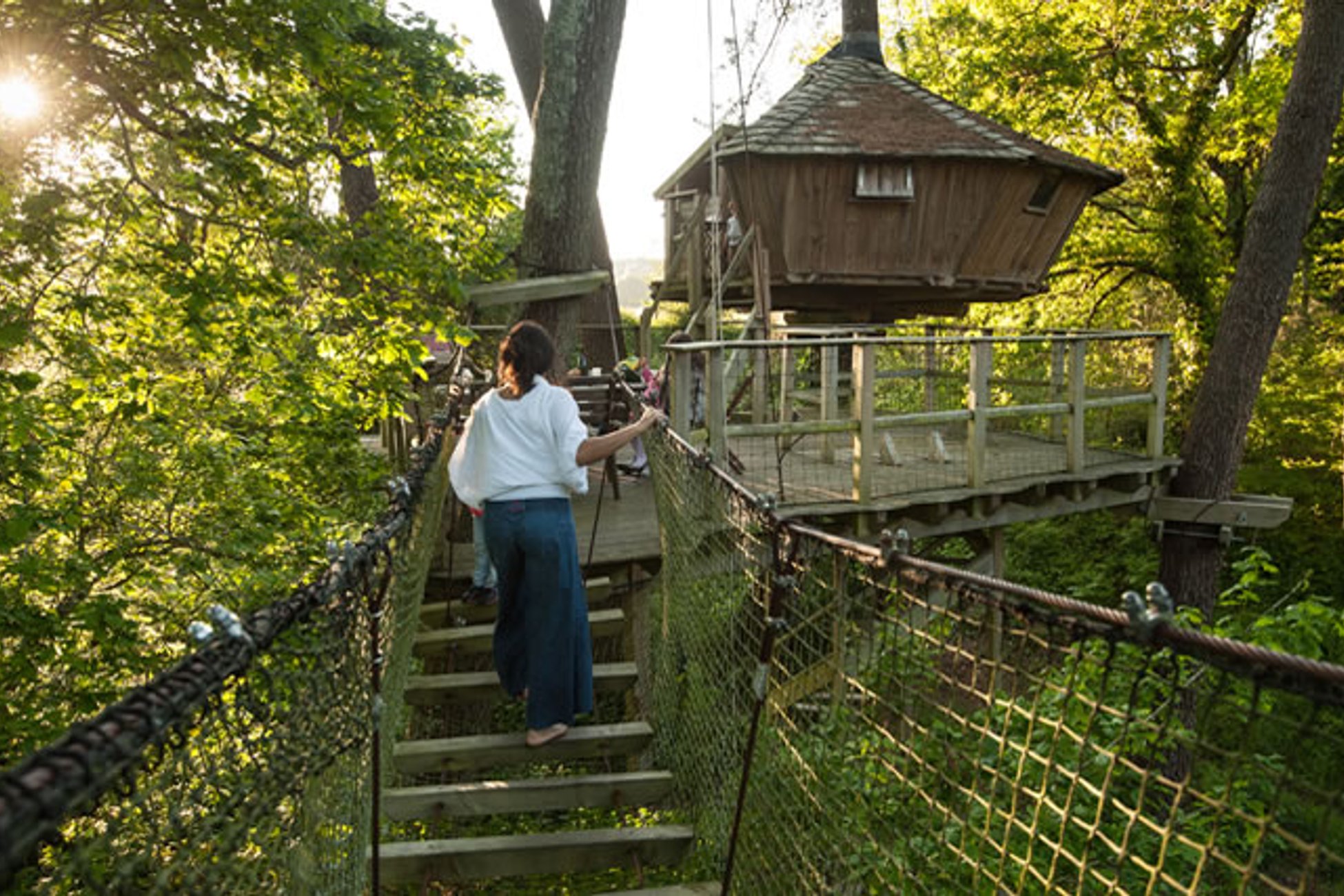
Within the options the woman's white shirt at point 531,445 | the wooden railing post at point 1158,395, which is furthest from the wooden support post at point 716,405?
the wooden railing post at point 1158,395

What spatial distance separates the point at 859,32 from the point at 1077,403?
26.7 feet

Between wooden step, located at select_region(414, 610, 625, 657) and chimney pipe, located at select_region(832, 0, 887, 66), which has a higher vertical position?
chimney pipe, located at select_region(832, 0, 887, 66)

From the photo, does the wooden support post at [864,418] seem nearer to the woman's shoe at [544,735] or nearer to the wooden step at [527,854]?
the woman's shoe at [544,735]

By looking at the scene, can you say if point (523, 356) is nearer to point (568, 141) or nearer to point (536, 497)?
point (536, 497)

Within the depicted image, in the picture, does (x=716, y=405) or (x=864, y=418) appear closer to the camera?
(x=716, y=405)

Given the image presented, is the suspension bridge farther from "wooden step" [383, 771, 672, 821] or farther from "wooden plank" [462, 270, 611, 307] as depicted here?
"wooden plank" [462, 270, 611, 307]

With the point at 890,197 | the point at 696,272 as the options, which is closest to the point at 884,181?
the point at 890,197

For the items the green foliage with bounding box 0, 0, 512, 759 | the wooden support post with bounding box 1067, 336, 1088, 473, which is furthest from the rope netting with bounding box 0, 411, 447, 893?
the wooden support post with bounding box 1067, 336, 1088, 473

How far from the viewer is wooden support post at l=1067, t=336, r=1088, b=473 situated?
7852 millimetres

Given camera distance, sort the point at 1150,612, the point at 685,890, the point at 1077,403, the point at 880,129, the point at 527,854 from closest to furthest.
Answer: the point at 1150,612, the point at 685,890, the point at 527,854, the point at 1077,403, the point at 880,129

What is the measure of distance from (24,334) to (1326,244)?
54.1 ft

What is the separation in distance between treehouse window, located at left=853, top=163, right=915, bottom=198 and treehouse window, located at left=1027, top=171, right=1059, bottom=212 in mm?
1778

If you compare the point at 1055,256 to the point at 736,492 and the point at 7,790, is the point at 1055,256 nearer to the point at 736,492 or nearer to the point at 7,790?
the point at 736,492

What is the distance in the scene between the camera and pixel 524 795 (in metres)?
3.55
